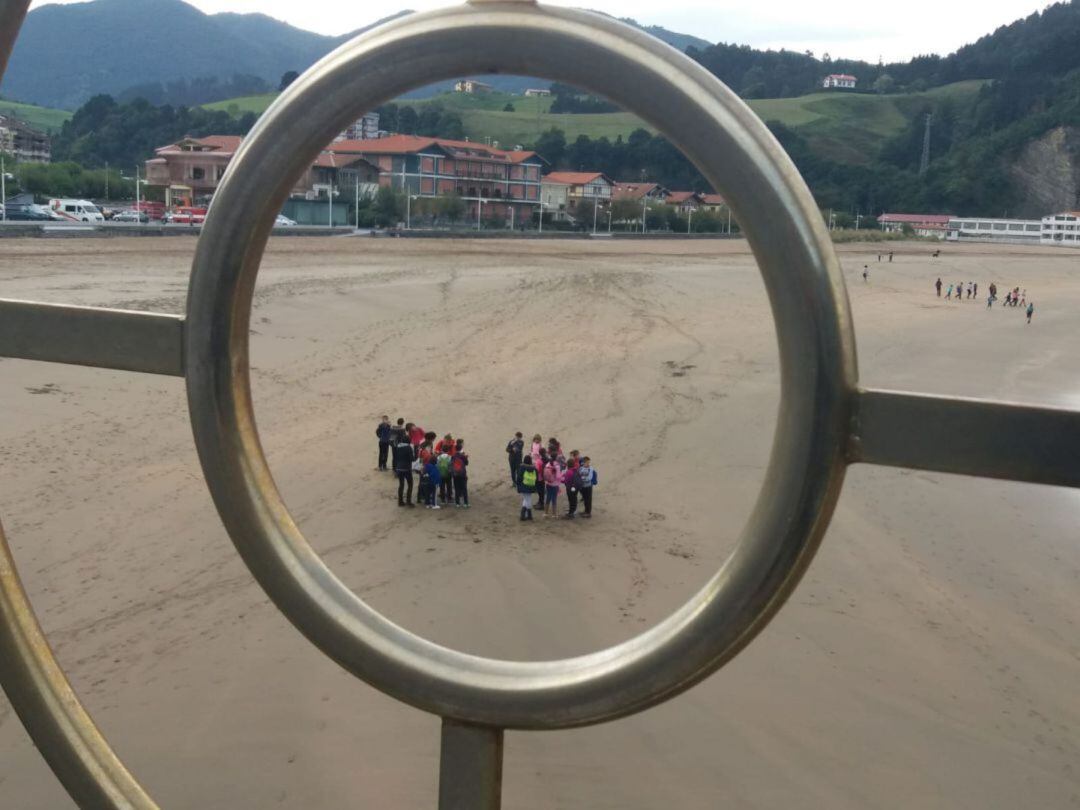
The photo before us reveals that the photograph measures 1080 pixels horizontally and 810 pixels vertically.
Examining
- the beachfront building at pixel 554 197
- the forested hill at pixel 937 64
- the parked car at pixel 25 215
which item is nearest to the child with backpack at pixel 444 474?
the parked car at pixel 25 215

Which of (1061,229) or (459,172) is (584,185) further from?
(1061,229)

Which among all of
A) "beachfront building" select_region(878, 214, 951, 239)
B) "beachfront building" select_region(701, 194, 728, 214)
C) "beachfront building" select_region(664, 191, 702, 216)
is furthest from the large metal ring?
"beachfront building" select_region(878, 214, 951, 239)

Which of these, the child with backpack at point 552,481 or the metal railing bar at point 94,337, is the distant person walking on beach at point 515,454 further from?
the metal railing bar at point 94,337

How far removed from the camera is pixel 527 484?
40.4ft

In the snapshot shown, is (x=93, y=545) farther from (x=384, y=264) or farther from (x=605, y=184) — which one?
(x=605, y=184)

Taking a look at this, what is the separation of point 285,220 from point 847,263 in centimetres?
2369

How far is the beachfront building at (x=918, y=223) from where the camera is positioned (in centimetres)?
8044

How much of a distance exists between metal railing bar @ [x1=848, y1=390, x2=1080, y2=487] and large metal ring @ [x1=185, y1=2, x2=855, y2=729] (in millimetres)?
65

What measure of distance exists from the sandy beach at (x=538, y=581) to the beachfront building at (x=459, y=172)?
33.6 m

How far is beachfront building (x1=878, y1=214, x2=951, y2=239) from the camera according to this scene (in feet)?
264

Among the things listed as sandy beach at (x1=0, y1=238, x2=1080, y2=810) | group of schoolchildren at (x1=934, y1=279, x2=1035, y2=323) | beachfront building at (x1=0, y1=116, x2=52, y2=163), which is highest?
beachfront building at (x1=0, y1=116, x2=52, y2=163)

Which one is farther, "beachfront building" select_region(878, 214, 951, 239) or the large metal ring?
"beachfront building" select_region(878, 214, 951, 239)

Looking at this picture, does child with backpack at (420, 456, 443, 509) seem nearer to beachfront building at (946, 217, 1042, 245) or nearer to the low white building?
the low white building

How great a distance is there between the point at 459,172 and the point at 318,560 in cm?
5795
